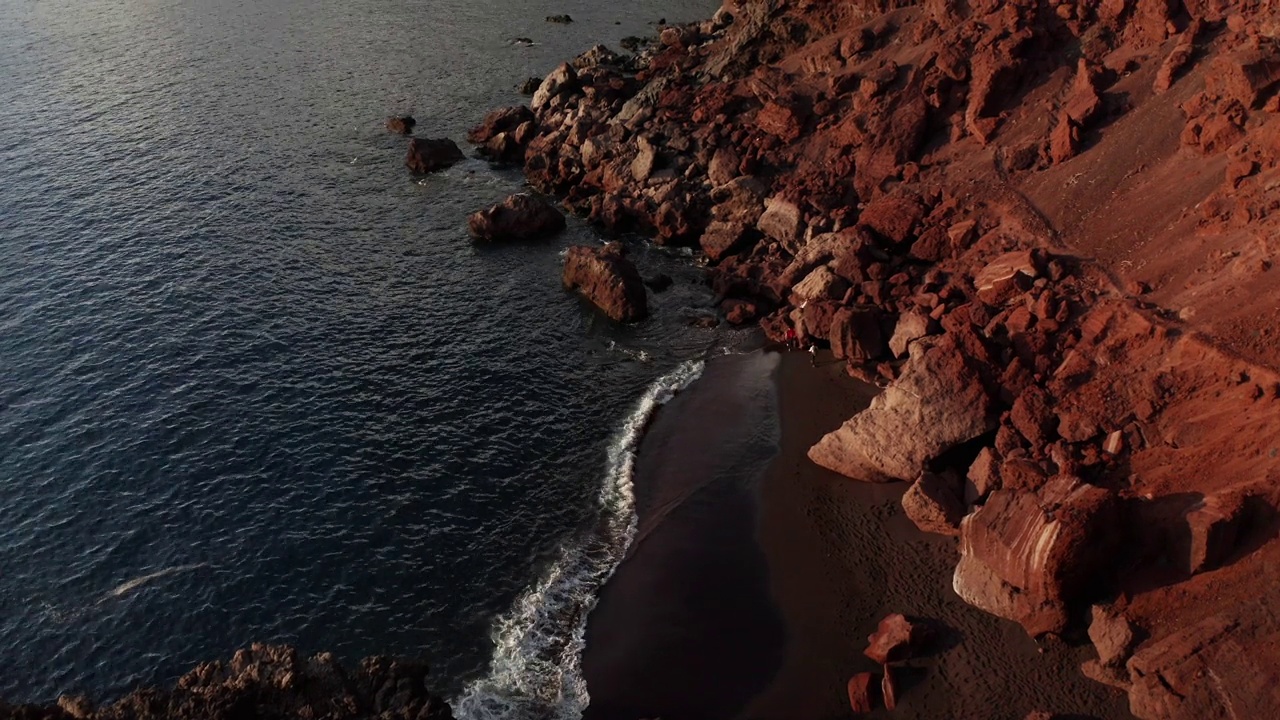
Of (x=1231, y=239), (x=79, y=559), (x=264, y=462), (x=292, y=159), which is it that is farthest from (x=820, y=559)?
(x=292, y=159)

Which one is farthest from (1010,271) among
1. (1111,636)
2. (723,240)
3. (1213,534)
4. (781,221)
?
(723,240)

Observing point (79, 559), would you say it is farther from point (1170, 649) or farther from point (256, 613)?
point (1170, 649)

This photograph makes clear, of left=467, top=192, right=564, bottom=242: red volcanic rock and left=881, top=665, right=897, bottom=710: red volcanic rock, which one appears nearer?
left=881, top=665, right=897, bottom=710: red volcanic rock

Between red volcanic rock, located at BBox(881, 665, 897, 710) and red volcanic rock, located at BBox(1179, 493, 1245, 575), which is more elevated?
red volcanic rock, located at BBox(1179, 493, 1245, 575)

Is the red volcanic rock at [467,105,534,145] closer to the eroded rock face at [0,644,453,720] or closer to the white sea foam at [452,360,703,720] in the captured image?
the white sea foam at [452,360,703,720]

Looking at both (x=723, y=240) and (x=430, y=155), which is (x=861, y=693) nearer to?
(x=723, y=240)

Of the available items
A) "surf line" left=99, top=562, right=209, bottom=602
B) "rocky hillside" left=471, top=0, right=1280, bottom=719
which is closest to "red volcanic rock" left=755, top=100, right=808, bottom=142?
"rocky hillside" left=471, top=0, right=1280, bottom=719
